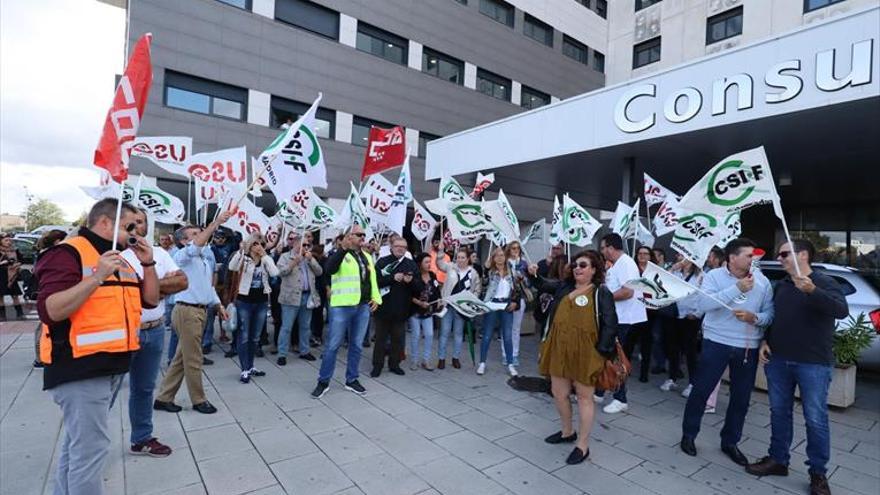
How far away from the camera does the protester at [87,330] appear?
2.49m

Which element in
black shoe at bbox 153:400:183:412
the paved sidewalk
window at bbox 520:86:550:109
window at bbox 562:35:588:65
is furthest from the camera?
window at bbox 562:35:588:65

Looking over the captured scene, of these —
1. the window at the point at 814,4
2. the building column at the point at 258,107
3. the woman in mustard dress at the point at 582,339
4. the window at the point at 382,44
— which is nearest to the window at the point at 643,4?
the window at the point at 814,4

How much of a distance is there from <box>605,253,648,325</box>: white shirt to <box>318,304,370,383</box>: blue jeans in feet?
10.2

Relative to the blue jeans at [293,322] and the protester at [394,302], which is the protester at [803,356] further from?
the blue jeans at [293,322]

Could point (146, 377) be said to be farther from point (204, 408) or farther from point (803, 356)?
point (803, 356)

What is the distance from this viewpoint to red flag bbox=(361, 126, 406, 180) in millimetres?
7727

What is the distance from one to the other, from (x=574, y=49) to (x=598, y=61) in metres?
2.47

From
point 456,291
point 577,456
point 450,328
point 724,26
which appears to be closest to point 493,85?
point 724,26

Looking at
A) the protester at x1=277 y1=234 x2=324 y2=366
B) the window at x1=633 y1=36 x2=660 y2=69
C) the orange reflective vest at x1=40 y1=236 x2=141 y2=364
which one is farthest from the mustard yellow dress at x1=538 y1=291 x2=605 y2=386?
the window at x1=633 y1=36 x2=660 y2=69

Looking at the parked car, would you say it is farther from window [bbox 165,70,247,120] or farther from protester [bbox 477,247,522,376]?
window [bbox 165,70,247,120]

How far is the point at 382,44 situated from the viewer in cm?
2105

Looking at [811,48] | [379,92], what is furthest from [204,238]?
[379,92]

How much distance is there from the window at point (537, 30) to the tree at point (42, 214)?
3048 inches

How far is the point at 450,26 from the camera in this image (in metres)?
23.0
